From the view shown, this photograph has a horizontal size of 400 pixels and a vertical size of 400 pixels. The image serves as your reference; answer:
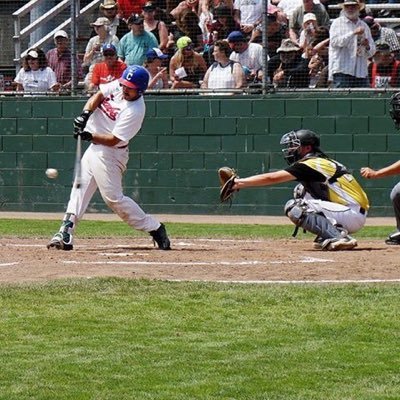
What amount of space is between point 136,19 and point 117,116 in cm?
607

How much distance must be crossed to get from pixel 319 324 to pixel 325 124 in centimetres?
971

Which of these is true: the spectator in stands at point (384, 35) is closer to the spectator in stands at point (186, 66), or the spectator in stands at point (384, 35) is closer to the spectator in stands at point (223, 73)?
the spectator in stands at point (223, 73)

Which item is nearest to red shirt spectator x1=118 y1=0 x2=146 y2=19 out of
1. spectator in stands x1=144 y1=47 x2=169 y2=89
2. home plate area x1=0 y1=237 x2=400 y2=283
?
spectator in stands x1=144 y1=47 x2=169 y2=89

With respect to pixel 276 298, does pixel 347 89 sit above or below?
above

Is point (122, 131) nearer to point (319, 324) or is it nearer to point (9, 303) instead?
point (9, 303)

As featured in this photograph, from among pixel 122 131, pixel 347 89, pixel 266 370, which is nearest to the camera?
pixel 266 370

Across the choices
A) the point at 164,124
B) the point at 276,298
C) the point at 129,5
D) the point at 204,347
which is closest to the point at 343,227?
the point at 276,298

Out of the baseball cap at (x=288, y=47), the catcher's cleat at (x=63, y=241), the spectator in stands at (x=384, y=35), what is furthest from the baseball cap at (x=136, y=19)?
the catcher's cleat at (x=63, y=241)

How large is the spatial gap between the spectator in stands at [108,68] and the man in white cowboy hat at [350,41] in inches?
120

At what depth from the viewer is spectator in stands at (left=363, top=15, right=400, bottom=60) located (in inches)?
655

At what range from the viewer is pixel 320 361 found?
6660 millimetres

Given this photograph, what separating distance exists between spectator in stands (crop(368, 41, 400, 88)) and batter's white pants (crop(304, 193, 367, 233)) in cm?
508

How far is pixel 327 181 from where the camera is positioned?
38.8ft

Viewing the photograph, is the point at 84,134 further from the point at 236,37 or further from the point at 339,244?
the point at 236,37
